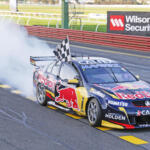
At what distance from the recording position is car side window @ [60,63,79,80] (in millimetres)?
10289

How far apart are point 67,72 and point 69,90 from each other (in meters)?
0.59

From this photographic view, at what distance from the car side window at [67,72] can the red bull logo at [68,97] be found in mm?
320

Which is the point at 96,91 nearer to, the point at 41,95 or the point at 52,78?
the point at 52,78

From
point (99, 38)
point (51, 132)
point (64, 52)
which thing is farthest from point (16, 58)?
point (51, 132)

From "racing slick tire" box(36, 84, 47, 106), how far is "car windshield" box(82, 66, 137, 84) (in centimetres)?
169

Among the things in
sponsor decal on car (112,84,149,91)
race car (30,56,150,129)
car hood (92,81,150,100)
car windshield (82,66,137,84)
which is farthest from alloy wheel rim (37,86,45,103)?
sponsor decal on car (112,84,149,91)

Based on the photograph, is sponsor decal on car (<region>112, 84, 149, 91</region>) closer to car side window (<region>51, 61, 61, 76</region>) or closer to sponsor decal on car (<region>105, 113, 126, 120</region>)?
sponsor decal on car (<region>105, 113, 126, 120</region>)

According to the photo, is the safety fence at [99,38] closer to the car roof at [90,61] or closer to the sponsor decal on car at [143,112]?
the car roof at [90,61]

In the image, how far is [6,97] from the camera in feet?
41.4

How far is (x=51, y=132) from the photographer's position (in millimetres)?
8734

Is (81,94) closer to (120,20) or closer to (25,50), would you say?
(25,50)

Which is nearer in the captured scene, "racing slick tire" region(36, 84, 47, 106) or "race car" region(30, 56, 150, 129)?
"race car" region(30, 56, 150, 129)

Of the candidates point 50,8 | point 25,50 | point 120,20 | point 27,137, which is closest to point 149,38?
point 120,20

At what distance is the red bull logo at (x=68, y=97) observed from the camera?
9.89 m
